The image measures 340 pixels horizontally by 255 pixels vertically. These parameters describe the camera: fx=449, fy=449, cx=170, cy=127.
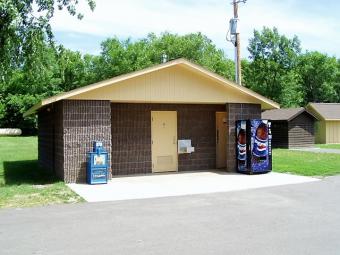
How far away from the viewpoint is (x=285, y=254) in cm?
571

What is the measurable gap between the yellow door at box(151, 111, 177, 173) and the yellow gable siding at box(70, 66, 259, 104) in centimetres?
143

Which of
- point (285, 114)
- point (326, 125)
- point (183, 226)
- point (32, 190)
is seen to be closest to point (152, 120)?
point (32, 190)

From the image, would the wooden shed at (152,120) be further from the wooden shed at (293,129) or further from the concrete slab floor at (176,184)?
the wooden shed at (293,129)

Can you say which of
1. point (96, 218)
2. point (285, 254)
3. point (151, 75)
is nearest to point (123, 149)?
point (151, 75)

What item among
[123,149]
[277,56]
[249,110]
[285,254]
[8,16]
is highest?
[277,56]

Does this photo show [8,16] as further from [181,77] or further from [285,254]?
[285,254]

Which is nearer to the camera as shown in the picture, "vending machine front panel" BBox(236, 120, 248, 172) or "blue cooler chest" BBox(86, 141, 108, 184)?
"blue cooler chest" BBox(86, 141, 108, 184)

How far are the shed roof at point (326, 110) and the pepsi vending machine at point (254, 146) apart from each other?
71.6ft

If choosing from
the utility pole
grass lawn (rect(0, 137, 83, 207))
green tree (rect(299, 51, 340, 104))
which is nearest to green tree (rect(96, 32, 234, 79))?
green tree (rect(299, 51, 340, 104))

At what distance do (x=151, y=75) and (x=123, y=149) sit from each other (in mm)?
2779

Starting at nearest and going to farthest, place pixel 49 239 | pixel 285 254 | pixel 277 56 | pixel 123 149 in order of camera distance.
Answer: pixel 285 254 < pixel 49 239 < pixel 123 149 < pixel 277 56

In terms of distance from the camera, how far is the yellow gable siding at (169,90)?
13352 mm

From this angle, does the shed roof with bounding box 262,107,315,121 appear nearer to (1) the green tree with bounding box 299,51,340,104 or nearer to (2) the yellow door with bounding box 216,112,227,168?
(2) the yellow door with bounding box 216,112,227,168

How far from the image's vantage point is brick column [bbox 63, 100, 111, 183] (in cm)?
1277
